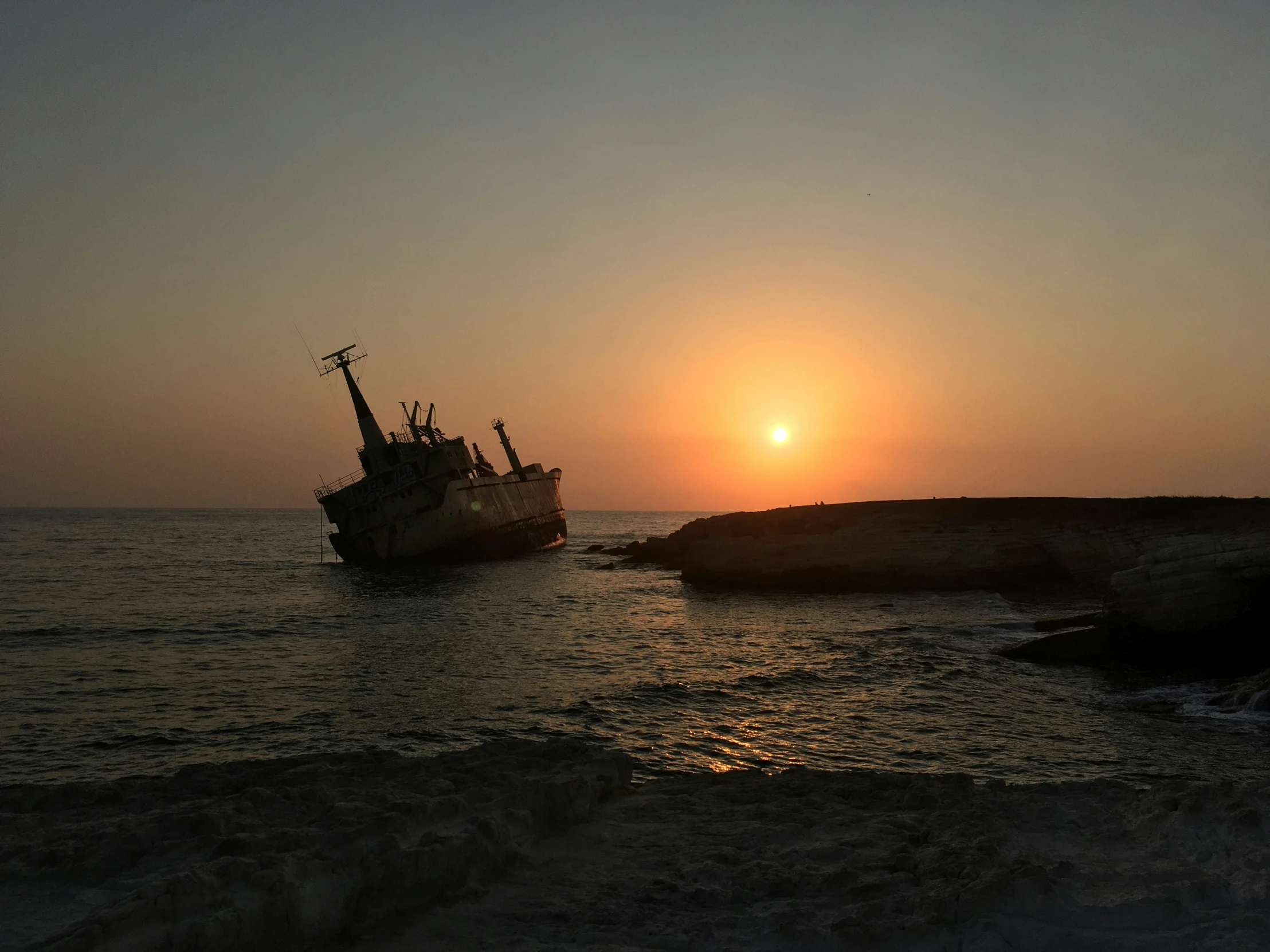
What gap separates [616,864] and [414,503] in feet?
136

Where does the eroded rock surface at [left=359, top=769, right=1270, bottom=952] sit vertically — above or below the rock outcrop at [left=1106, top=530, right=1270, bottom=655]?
below

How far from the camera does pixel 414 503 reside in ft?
149

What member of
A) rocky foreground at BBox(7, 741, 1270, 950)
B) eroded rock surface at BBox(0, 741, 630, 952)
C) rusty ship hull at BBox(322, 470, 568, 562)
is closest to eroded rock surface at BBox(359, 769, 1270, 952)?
rocky foreground at BBox(7, 741, 1270, 950)

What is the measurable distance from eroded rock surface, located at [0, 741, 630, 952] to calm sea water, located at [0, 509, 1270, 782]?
12.9 feet

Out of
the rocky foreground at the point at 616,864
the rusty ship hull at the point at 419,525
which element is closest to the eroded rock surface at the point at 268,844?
the rocky foreground at the point at 616,864

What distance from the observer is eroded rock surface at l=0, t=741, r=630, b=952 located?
14.3 feet

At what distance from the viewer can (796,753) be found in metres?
10.7

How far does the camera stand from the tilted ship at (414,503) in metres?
44.6

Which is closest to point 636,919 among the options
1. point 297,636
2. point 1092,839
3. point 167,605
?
point 1092,839

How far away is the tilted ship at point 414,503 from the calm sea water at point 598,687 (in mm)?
13879

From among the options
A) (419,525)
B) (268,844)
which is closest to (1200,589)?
(268,844)

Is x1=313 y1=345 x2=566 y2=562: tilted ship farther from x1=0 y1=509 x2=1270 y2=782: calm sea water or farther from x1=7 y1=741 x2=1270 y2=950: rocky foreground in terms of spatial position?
x1=7 y1=741 x2=1270 y2=950: rocky foreground

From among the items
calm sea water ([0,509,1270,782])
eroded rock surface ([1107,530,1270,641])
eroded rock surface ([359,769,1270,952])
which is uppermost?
eroded rock surface ([1107,530,1270,641])

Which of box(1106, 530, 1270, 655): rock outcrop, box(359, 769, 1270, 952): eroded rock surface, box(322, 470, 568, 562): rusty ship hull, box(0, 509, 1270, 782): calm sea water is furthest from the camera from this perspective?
box(322, 470, 568, 562): rusty ship hull
